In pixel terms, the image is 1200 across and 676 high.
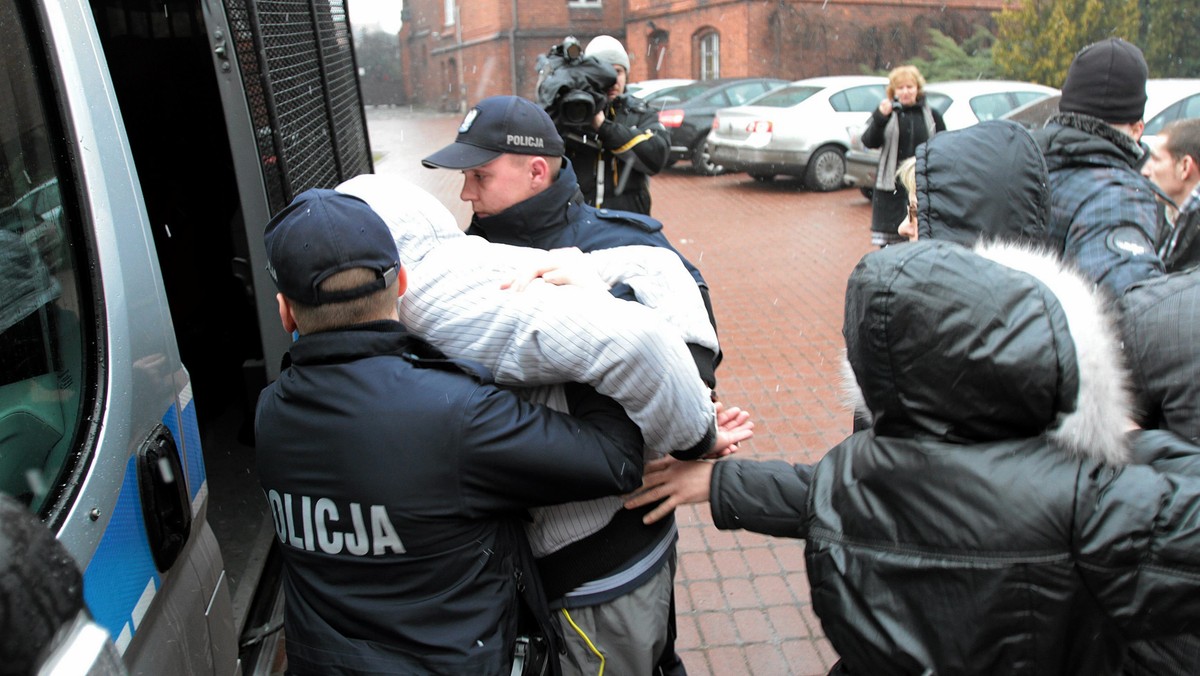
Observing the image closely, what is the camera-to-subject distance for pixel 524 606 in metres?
1.81

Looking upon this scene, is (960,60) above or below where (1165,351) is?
below

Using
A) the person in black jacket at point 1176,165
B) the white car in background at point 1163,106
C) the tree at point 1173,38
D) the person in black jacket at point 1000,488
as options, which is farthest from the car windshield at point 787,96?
the person in black jacket at point 1000,488

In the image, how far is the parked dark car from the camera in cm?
1579

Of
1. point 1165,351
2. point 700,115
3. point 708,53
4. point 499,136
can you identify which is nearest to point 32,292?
point 499,136

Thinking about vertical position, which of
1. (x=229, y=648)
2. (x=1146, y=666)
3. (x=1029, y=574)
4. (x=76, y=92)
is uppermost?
(x=76, y=92)

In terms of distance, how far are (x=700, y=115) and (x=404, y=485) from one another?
15.1m

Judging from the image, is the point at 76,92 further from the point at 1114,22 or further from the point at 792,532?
the point at 1114,22

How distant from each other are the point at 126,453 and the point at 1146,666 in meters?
1.69

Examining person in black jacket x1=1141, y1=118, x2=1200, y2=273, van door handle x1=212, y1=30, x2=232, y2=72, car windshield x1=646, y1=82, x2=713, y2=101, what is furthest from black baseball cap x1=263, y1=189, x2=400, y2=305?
car windshield x1=646, y1=82, x2=713, y2=101

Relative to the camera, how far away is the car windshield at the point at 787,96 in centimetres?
1372

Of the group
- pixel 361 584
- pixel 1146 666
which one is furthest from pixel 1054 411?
pixel 361 584

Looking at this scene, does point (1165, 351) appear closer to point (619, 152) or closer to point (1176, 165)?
point (1176, 165)

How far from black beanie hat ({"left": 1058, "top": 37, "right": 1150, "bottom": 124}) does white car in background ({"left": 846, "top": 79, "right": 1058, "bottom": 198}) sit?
8.84m

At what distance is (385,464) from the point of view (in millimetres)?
1544
